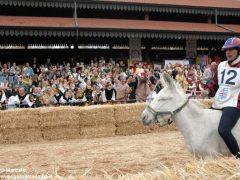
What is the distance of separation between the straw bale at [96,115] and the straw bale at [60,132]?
0.39 metres

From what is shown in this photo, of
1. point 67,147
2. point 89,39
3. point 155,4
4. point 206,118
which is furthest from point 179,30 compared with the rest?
point 206,118

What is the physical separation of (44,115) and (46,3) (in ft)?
43.9

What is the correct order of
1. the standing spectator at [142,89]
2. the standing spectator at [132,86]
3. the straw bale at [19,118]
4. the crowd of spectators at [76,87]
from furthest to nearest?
the standing spectator at [132,86] → the standing spectator at [142,89] → the crowd of spectators at [76,87] → the straw bale at [19,118]

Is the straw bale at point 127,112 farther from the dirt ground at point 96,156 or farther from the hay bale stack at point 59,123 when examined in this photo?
the dirt ground at point 96,156

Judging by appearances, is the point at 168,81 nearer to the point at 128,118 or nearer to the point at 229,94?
the point at 229,94

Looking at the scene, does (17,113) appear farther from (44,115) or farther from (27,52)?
(27,52)

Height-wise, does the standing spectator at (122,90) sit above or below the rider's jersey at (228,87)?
below

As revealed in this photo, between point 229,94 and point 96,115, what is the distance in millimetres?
8455

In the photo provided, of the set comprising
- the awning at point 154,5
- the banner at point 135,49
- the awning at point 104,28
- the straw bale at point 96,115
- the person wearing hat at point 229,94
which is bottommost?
the straw bale at point 96,115

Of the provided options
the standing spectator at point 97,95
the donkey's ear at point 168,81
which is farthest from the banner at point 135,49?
the donkey's ear at point 168,81

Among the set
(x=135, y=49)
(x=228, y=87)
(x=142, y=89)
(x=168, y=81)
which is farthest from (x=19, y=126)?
(x=135, y=49)

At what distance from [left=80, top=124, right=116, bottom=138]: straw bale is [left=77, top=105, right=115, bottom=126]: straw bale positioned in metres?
0.12

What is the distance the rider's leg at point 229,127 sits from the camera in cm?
531

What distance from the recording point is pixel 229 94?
5.70 m
